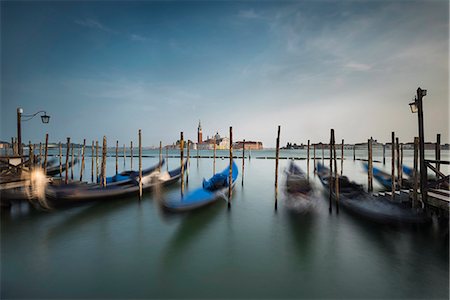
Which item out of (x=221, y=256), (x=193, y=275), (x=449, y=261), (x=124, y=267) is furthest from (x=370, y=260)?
(x=124, y=267)

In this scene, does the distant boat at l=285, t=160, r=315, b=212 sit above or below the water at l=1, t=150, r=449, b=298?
above

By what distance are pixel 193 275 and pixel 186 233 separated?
170cm

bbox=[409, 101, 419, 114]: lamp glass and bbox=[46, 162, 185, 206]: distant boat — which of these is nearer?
bbox=[409, 101, 419, 114]: lamp glass

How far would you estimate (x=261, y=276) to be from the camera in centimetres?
360

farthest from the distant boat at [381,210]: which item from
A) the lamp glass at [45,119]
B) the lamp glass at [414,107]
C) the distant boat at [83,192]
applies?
the lamp glass at [45,119]

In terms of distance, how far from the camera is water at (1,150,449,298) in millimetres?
3275

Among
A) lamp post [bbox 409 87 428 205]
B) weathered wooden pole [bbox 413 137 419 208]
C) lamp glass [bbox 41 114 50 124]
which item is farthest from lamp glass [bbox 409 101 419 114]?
lamp glass [bbox 41 114 50 124]

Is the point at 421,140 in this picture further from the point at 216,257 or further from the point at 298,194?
the point at 216,257

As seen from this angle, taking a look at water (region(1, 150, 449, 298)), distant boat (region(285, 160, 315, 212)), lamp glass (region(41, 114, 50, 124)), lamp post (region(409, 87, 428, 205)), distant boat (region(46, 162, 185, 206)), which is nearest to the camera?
water (region(1, 150, 449, 298))

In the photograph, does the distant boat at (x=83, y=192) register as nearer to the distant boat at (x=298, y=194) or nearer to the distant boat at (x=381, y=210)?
the distant boat at (x=298, y=194)

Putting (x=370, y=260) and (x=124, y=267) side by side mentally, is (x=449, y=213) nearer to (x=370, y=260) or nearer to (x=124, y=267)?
(x=370, y=260)

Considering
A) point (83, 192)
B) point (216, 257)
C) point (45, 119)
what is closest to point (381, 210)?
point (216, 257)

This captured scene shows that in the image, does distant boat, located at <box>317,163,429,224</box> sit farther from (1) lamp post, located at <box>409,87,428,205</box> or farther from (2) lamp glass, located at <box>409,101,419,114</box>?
(2) lamp glass, located at <box>409,101,419,114</box>

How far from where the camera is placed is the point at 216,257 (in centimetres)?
424
